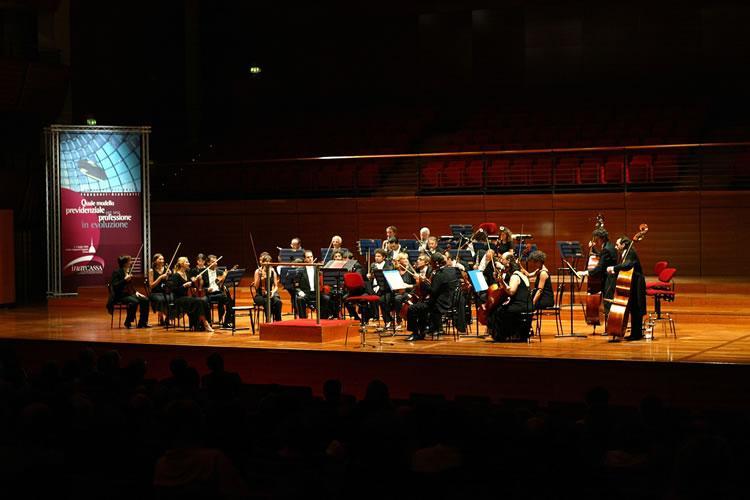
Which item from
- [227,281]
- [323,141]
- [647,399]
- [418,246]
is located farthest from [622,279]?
[323,141]

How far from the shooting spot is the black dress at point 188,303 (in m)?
11.1

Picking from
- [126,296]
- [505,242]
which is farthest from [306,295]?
[505,242]

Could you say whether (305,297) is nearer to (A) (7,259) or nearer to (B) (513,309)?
(B) (513,309)

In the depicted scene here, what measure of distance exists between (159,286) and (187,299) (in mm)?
688

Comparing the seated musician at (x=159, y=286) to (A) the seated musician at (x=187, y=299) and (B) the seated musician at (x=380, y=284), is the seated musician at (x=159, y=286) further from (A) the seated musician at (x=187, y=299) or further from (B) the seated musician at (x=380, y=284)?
(B) the seated musician at (x=380, y=284)

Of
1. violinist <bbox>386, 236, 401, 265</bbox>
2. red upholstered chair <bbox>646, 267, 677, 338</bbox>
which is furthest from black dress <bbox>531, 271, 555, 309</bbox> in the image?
violinist <bbox>386, 236, 401, 265</bbox>

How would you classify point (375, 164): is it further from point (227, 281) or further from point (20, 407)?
point (20, 407)

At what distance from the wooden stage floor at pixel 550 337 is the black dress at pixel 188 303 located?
10.4 inches

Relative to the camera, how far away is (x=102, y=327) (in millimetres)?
11305

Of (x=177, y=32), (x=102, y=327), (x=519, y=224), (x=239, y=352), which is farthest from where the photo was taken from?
(x=177, y=32)

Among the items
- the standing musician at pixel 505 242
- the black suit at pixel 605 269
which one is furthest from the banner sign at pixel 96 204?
the black suit at pixel 605 269

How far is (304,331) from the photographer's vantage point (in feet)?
32.1

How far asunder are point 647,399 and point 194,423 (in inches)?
81.9

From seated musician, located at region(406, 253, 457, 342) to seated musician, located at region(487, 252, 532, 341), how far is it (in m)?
0.55
